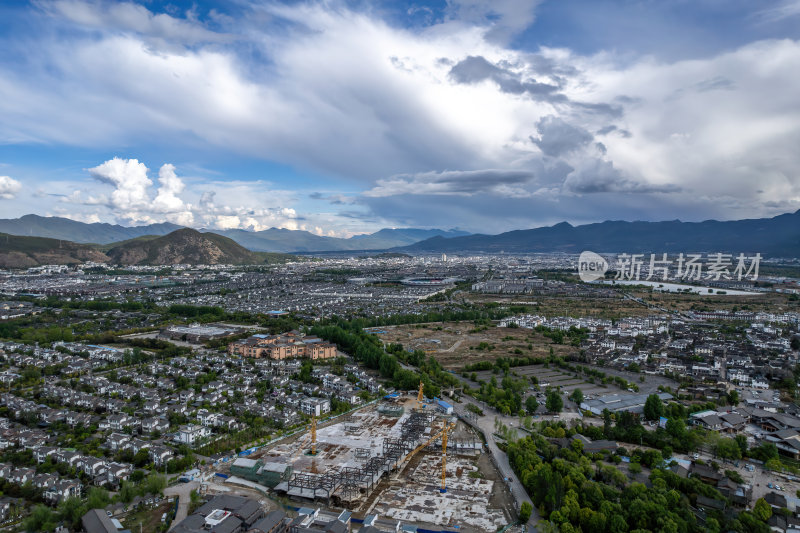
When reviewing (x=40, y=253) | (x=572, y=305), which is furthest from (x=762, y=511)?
(x=40, y=253)

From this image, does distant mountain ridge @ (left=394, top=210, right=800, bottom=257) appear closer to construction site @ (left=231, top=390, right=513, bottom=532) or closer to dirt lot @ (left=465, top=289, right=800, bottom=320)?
dirt lot @ (left=465, top=289, right=800, bottom=320)

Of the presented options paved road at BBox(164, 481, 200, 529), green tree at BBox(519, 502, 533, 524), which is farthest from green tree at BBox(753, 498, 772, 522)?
paved road at BBox(164, 481, 200, 529)

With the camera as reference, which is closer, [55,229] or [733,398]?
[733,398]

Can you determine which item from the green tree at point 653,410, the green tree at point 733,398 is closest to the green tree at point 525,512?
the green tree at point 653,410

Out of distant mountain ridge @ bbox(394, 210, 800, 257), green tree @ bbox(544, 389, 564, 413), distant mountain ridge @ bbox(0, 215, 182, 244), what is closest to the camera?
green tree @ bbox(544, 389, 564, 413)

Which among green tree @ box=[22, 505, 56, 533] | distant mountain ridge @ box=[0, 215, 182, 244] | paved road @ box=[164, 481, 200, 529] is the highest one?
distant mountain ridge @ box=[0, 215, 182, 244]

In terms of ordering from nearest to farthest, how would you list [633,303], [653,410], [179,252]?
[653,410]
[633,303]
[179,252]

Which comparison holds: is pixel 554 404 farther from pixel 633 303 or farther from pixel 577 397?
pixel 633 303
